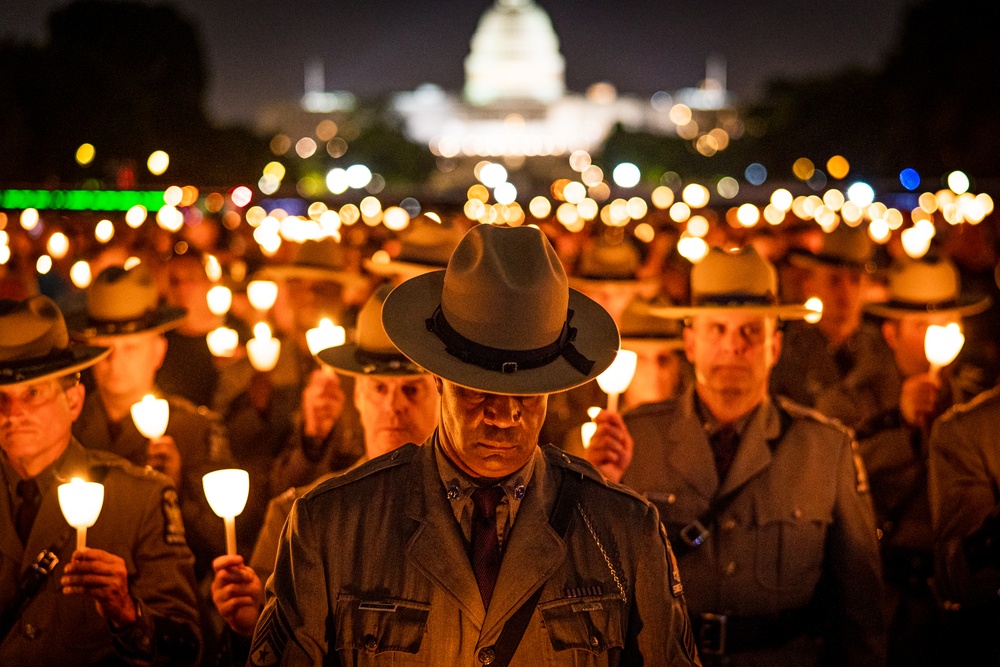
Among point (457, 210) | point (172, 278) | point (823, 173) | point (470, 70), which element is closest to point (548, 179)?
point (823, 173)

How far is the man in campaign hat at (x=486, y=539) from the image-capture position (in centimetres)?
316

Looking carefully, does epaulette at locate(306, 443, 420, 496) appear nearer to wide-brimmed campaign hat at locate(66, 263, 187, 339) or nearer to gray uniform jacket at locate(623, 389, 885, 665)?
gray uniform jacket at locate(623, 389, 885, 665)

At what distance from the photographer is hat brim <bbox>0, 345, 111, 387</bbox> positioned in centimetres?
456

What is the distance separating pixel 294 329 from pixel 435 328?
239 inches

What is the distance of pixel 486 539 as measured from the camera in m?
3.26

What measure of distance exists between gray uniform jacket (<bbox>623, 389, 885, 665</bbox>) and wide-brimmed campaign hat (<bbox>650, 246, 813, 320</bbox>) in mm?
407

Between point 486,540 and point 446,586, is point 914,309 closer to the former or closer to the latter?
point 486,540

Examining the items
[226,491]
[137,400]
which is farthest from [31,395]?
[137,400]

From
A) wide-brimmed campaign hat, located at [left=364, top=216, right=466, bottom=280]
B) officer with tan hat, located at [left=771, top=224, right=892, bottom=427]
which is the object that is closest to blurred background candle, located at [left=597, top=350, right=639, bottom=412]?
officer with tan hat, located at [left=771, top=224, right=892, bottom=427]

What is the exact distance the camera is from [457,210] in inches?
1346

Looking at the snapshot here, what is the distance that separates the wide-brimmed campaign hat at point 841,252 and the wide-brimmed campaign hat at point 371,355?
489 centimetres

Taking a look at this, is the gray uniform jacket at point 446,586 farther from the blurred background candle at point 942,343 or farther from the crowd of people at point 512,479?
the blurred background candle at point 942,343

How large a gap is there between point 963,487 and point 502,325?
8.81ft

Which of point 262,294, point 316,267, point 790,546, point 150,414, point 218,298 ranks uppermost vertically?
point 316,267
